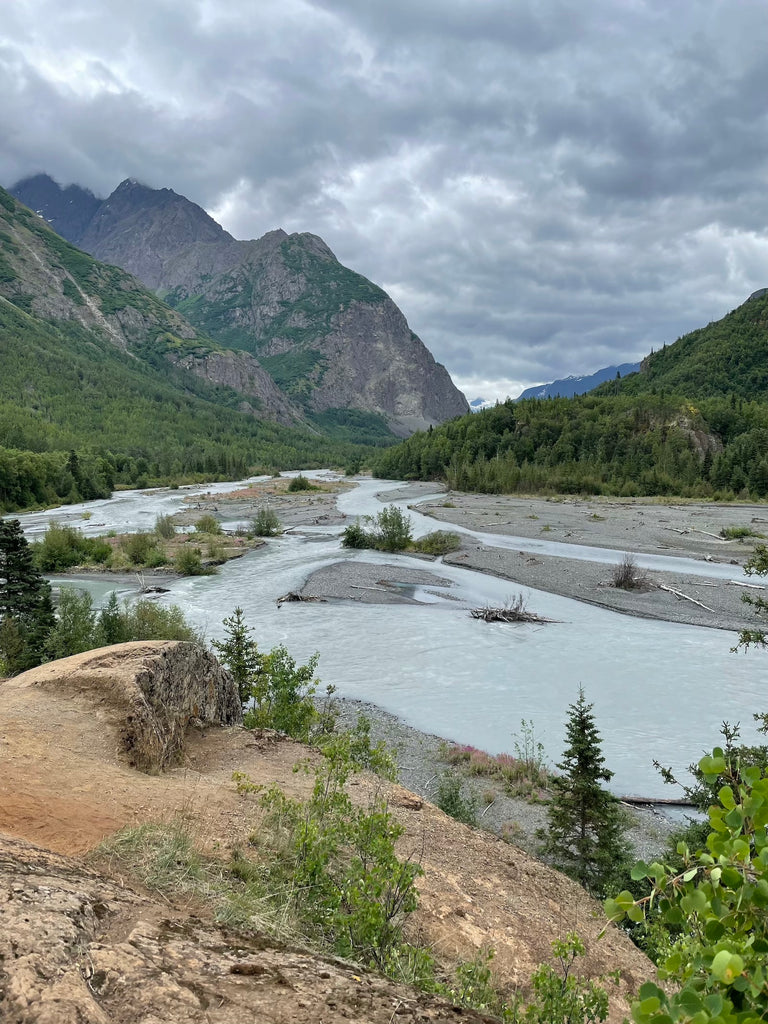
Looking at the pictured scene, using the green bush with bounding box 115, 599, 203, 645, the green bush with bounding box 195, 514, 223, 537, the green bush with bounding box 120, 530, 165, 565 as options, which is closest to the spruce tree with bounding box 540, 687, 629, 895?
the green bush with bounding box 115, 599, 203, 645

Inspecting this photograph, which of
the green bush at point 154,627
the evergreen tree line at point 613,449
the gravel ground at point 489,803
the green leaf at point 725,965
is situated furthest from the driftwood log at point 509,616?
the evergreen tree line at point 613,449

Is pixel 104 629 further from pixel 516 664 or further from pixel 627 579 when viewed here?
pixel 627 579

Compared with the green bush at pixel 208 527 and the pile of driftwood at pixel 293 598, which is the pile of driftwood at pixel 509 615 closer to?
the pile of driftwood at pixel 293 598

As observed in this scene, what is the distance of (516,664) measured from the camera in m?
20.0

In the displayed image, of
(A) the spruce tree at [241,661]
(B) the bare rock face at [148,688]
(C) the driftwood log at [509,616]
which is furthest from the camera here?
(C) the driftwood log at [509,616]

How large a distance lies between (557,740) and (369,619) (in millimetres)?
12389

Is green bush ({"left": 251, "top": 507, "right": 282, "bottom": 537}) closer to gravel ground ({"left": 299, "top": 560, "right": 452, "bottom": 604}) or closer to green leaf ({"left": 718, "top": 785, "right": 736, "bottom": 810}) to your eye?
gravel ground ({"left": 299, "top": 560, "right": 452, "bottom": 604})

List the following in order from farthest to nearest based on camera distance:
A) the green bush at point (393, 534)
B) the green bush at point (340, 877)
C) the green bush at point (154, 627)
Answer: the green bush at point (393, 534) < the green bush at point (154, 627) < the green bush at point (340, 877)

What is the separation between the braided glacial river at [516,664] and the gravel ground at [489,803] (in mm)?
940

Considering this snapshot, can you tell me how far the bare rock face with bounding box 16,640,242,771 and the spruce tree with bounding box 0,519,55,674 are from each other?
9405mm

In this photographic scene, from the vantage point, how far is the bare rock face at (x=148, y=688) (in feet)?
26.1

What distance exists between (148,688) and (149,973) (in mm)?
6134

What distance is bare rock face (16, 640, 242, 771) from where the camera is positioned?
797 centimetres

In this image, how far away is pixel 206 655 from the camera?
35.7 feet
